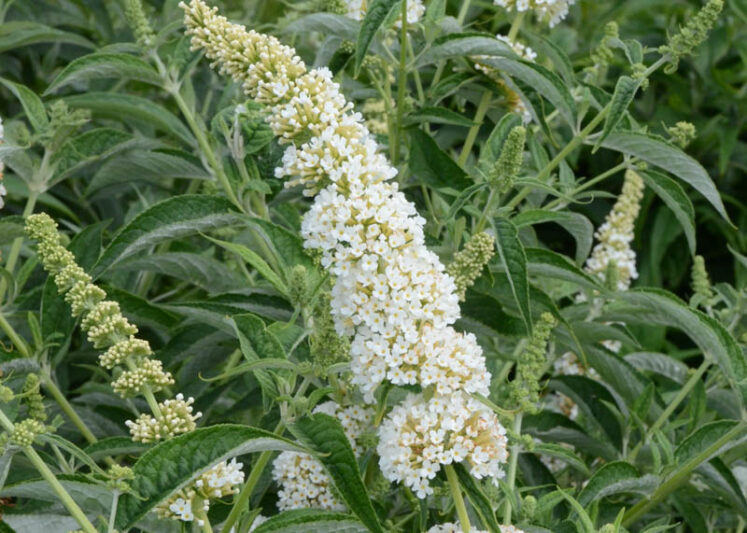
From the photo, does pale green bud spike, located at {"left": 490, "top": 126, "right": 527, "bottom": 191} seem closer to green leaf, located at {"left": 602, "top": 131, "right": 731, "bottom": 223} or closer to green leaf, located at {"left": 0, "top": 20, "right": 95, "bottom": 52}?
green leaf, located at {"left": 602, "top": 131, "right": 731, "bottom": 223}

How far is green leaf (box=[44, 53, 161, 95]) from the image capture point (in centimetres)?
210

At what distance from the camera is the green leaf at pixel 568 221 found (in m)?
2.06

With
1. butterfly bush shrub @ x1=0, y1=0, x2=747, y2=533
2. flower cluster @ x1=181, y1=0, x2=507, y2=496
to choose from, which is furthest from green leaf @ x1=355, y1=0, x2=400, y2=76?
flower cluster @ x1=181, y1=0, x2=507, y2=496

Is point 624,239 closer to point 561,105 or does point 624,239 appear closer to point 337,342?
point 561,105

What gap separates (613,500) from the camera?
7.67 ft

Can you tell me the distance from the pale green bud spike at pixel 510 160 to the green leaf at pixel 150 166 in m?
0.72

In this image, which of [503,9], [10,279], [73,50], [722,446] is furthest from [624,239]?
[73,50]

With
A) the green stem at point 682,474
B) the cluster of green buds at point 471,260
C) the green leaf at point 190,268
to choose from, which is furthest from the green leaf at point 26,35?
the green stem at point 682,474

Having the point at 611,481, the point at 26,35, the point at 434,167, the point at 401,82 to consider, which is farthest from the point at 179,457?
the point at 26,35

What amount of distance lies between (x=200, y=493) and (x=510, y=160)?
2.62 feet

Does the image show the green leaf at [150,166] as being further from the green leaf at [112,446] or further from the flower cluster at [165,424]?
the flower cluster at [165,424]

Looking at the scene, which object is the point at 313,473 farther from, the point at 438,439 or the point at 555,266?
the point at 555,266

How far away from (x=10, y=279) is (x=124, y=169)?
1.29 feet

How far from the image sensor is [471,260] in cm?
178
